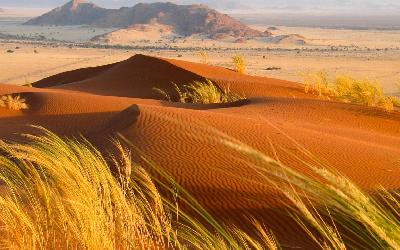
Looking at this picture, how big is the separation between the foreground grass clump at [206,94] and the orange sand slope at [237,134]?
0.33 meters

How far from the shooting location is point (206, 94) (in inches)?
576

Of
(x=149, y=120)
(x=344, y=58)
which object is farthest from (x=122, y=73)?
(x=344, y=58)

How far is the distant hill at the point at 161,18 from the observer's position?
8225 centimetres

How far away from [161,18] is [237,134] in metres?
90.0

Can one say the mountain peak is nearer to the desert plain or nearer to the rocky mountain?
the rocky mountain

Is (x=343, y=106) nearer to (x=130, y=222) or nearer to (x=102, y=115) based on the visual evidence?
(x=102, y=115)

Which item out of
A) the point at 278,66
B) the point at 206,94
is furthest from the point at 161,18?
the point at 206,94

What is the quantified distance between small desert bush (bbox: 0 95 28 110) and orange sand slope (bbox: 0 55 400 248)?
6.0 inches

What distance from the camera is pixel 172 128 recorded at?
743 cm

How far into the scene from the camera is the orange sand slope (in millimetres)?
5668

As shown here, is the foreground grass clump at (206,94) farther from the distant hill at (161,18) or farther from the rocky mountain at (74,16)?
the rocky mountain at (74,16)

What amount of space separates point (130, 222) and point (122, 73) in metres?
15.6

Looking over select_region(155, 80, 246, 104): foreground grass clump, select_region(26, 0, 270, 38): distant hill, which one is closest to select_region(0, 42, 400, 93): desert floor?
select_region(155, 80, 246, 104): foreground grass clump

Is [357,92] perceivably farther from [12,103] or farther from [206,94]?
[12,103]
